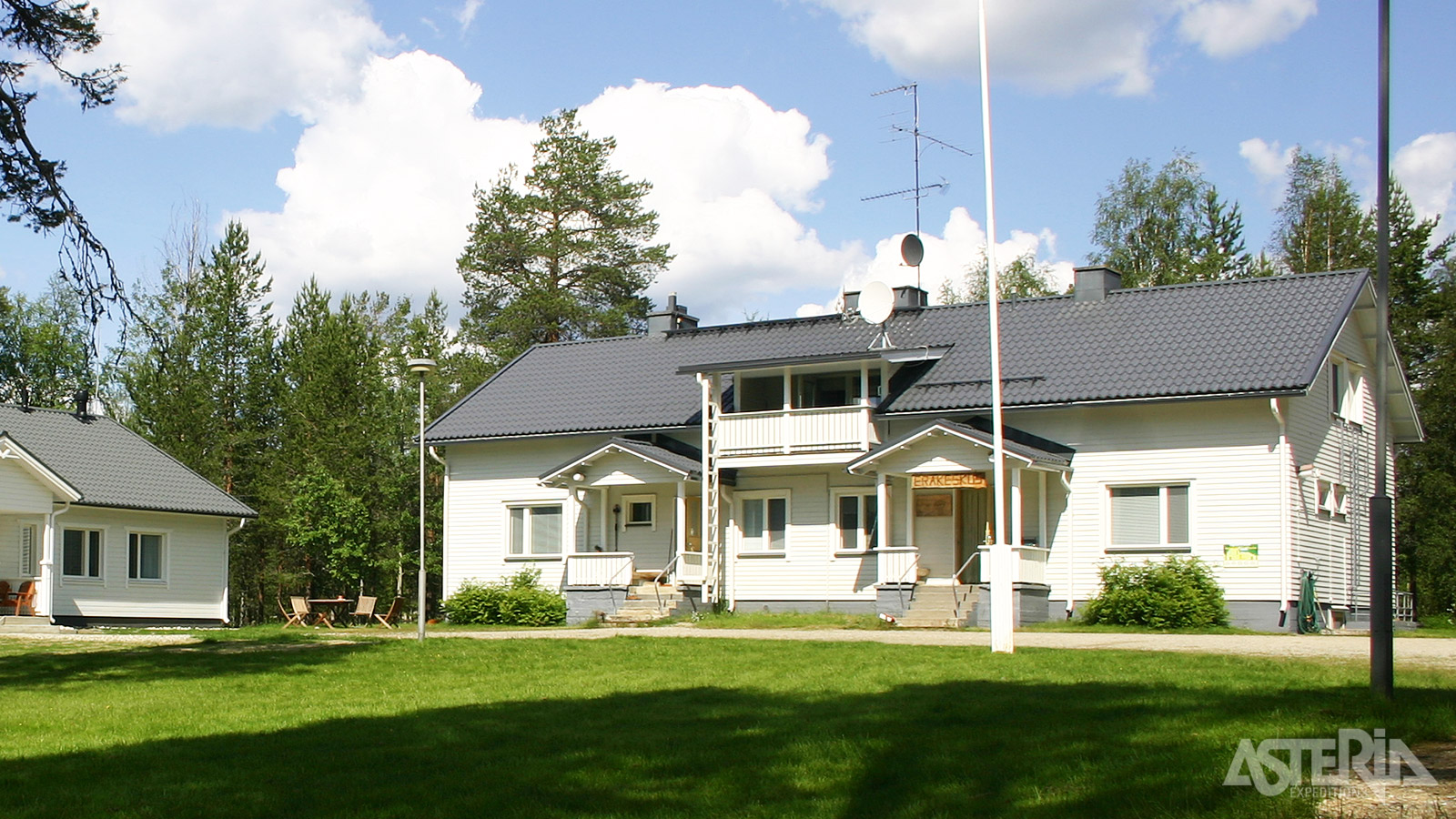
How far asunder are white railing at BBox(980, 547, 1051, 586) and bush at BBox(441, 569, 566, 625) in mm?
9954

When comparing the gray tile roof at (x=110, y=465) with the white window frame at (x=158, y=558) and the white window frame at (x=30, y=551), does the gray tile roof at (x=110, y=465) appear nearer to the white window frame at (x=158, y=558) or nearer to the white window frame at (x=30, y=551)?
the white window frame at (x=158, y=558)

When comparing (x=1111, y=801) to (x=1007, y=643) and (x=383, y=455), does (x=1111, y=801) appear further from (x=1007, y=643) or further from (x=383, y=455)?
(x=383, y=455)

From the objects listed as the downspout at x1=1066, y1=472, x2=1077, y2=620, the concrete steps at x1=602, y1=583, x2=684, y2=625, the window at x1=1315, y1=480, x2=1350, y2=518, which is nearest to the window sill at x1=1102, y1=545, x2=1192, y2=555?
the downspout at x1=1066, y1=472, x2=1077, y2=620

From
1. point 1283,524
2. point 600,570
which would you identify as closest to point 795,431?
point 600,570

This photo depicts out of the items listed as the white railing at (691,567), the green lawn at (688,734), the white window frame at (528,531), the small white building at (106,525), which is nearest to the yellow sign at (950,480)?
the white railing at (691,567)

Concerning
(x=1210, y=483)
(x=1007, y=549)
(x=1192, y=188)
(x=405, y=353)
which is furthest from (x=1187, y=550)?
(x=405, y=353)

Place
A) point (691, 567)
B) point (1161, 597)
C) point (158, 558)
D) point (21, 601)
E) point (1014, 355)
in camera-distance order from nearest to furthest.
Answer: point (1161, 597), point (1014, 355), point (691, 567), point (21, 601), point (158, 558)

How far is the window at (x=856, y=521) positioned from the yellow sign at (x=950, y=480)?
2.53 metres

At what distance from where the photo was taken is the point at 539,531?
3441 cm

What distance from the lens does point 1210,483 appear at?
27.2 meters

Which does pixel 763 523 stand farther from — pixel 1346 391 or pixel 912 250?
pixel 1346 391

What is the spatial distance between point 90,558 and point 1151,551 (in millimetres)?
25529

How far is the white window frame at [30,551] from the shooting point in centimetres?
3434

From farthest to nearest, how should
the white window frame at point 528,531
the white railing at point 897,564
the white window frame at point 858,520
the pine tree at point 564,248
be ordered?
the pine tree at point 564,248 < the white window frame at point 528,531 < the white window frame at point 858,520 < the white railing at point 897,564
